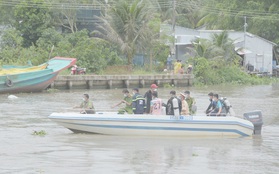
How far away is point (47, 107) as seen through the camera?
30.2 meters

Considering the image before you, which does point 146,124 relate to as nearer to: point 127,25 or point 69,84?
point 69,84

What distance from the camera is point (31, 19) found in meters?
51.2

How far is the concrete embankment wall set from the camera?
41625 millimetres

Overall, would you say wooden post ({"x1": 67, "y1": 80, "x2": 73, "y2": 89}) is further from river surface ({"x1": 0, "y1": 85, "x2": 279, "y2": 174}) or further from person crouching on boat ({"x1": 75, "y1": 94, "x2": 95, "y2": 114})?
person crouching on boat ({"x1": 75, "y1": 94, "x2": 95, "y2": 114})

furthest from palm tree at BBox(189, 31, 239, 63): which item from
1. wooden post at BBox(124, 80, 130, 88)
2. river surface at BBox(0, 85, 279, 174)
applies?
river surface at BBox(0, 85, 279, 174)

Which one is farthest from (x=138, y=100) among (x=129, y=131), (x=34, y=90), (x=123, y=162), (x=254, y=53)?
(x=254, y=53)

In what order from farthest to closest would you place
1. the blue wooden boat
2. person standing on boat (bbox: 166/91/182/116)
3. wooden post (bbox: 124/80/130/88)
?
wooden post (bbox: 124/80/130/88) → the blue wooden boat → person standing on boat (bbox: 166/91/182/116)

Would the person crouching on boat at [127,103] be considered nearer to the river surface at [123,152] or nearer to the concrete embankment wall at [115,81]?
the river surface at [123,152]

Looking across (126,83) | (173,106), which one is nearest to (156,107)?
(173,106)

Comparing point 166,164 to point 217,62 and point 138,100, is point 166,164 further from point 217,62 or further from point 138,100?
point 217,62

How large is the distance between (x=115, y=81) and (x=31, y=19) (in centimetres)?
1113

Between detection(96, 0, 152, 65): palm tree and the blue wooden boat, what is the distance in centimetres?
778

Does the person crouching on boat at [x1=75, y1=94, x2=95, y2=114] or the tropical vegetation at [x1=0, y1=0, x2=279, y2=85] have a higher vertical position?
the tropical vegetation at [x1=0, y1=0, x2=279, y2=85]

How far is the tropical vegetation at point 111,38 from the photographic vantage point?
46000 millimetres
